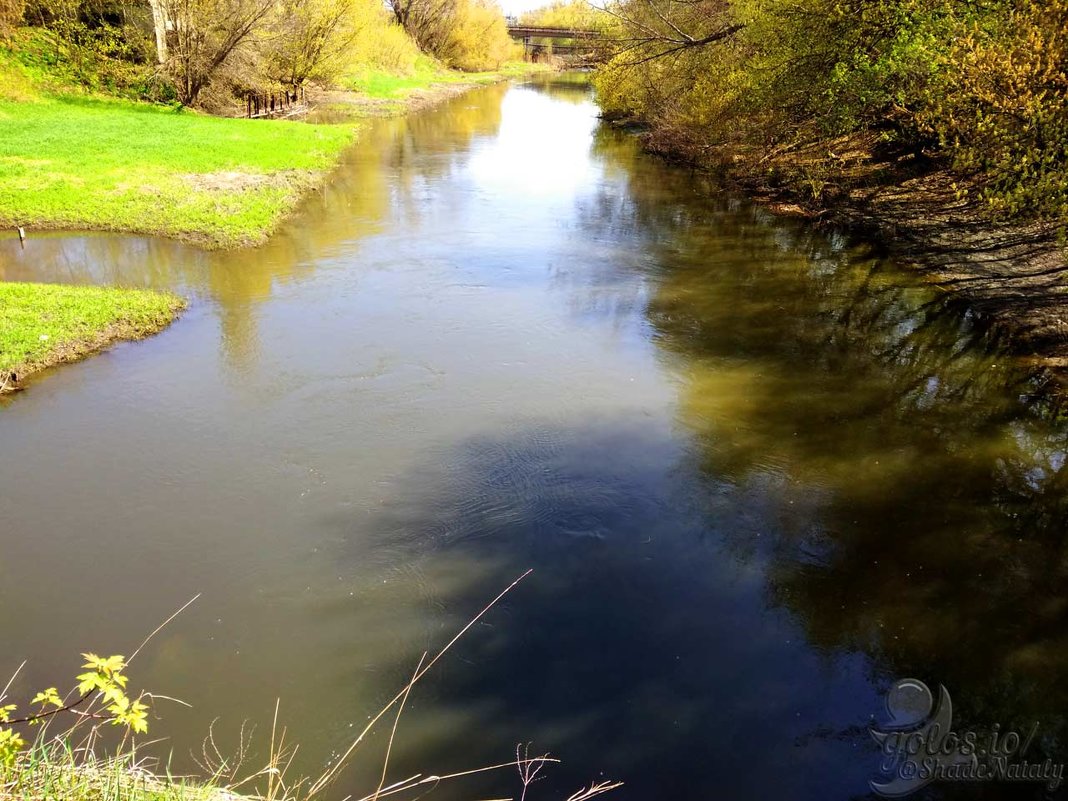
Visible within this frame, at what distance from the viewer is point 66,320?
9750 millimetres

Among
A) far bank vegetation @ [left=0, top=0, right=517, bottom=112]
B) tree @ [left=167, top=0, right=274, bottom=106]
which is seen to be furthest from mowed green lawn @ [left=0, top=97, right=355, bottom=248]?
tree @ [left=167, top=0, right=274, bottom=106]

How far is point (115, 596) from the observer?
5809 millimetres

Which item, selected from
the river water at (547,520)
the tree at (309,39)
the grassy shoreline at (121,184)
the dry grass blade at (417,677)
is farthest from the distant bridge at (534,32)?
A: the dry grass blade at (417,677)

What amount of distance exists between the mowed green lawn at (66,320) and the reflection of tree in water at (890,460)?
8109 mm

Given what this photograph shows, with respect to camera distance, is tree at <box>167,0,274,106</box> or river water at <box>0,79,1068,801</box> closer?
river water at <box>0,79,1068,801</box>

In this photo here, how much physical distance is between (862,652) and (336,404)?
6.40 metres

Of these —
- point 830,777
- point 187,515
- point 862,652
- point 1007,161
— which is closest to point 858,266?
point 1007,161

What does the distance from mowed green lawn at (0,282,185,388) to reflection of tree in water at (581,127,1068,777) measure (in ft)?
26.6

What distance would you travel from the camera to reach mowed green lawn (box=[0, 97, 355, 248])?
1407 cm

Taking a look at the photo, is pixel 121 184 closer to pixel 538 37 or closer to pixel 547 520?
pixel 547 520

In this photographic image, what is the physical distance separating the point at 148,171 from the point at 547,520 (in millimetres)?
15082

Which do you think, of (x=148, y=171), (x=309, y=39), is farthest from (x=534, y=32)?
(x=148, y=171)

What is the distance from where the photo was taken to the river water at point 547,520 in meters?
5.08

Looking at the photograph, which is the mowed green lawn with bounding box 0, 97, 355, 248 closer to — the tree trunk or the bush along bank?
the tree trunk
